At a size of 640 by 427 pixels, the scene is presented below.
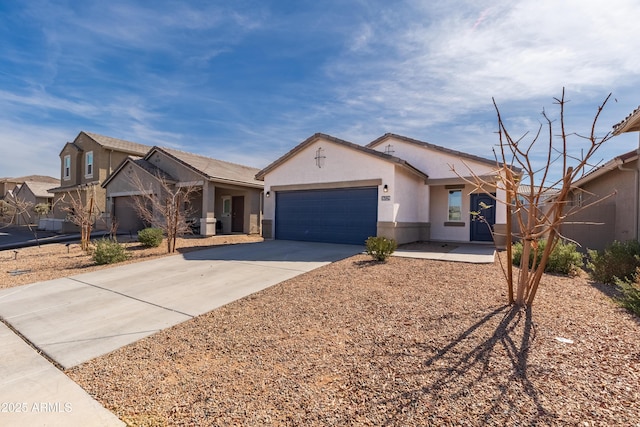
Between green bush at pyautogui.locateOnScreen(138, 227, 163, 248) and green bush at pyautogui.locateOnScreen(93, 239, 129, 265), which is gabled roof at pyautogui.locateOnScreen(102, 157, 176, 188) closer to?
green bush at pyautogui.locateOnScreen(138, 227, 163, 248)

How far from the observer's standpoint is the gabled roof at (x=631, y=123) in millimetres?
7949

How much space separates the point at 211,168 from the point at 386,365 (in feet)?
57.2

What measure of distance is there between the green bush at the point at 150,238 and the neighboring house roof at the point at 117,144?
15538 mm

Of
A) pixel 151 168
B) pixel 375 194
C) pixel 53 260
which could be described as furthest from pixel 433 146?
pixel 53 260

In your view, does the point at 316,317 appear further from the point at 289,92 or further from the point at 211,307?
the point at 289,92

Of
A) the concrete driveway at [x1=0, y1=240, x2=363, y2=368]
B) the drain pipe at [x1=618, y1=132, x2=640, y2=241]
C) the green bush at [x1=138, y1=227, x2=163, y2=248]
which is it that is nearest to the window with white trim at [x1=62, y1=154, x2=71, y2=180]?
the green bush at [x1=138, y1=227, x2=163, y2=248]

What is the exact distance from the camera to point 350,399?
3.00 meters

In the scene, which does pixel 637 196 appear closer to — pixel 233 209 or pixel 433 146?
pixel 433 146

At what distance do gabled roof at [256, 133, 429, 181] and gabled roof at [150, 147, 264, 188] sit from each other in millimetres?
2517

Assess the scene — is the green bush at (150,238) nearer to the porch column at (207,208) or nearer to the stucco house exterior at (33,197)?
the porch column at (207,208)

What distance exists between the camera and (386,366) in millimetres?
3484

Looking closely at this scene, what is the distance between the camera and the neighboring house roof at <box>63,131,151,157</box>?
977 inches

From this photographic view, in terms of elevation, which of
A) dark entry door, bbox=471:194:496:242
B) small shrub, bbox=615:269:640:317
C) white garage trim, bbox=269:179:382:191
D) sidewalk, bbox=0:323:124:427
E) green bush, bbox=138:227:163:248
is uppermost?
white garage trim, bbox=269:179:382:191

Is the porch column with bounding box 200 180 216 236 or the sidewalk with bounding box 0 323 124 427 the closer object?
the sidewalk with bounding box 0 323 124 427
